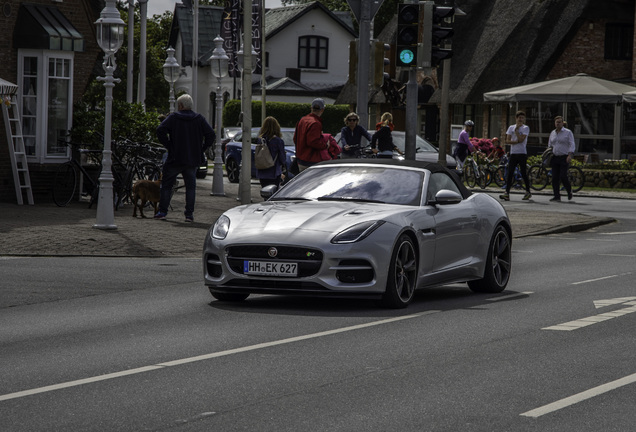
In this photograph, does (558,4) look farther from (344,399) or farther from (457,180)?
(344,399)

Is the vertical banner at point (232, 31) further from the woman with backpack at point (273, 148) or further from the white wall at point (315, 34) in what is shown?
the woman with backpack at point (273, 148)

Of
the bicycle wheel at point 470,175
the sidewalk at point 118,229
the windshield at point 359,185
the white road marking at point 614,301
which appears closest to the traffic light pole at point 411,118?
the sidewalk at point 118,229

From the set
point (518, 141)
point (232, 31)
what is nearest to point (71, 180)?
point (518, 141)

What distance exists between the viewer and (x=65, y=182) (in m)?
23.9

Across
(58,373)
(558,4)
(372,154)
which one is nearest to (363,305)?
(58,373)

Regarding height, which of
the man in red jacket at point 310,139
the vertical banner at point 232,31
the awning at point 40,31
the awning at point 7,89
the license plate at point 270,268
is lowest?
the license plate at point 270,268

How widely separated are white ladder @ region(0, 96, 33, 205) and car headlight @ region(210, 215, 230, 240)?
12.9 metres

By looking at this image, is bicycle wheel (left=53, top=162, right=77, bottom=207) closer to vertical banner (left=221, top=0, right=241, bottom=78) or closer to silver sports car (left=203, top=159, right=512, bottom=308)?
silver sports car (left=203, top=159, right=512, bottom=308)

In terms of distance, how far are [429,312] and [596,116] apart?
36397mm

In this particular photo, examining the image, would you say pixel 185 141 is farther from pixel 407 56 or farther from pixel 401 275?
pixel 401 275

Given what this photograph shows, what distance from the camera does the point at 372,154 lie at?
23.6 metres

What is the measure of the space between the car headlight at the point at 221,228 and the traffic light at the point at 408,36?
7.51 m

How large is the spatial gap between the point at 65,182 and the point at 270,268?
1406 centimetres

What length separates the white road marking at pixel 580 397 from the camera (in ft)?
22.0
